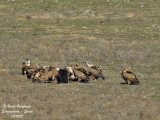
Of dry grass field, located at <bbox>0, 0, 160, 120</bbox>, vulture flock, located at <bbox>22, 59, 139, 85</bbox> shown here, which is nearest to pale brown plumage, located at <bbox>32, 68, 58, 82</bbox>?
vulture flock, located at <bbox>22, 59, 139, 85</bbox>

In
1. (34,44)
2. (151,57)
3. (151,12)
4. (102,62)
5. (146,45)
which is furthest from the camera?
(151,12)

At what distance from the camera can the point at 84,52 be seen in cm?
3119

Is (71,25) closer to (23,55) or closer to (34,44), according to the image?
(34,44)

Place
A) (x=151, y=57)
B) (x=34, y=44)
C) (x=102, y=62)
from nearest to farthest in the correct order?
(x=102, y=62)
(x=151, y=57)
(x=34, y=44)

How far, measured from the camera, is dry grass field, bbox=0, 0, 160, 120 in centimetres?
1619

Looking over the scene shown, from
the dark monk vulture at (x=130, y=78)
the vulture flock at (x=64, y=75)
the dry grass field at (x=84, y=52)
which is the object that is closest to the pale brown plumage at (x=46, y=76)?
the vulture flock at (x=64, y=75)

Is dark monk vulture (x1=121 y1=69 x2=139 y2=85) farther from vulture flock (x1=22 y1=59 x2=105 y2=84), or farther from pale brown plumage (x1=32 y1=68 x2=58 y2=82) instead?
pale brown plumage (x1=32 y1=68 x2=58 y2=82)

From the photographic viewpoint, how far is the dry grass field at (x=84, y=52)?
1619 centimetres

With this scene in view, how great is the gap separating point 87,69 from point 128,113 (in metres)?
6.95

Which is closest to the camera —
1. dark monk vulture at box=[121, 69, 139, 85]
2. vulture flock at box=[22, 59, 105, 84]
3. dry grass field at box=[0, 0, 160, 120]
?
dry grass field at box=[0, 0, 160, 120]

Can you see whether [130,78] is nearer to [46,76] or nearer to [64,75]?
[64,75]

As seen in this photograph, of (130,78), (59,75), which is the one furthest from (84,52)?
(59,75)

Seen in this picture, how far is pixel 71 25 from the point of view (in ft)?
156

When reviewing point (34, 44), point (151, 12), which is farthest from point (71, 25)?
point (34, 44)
